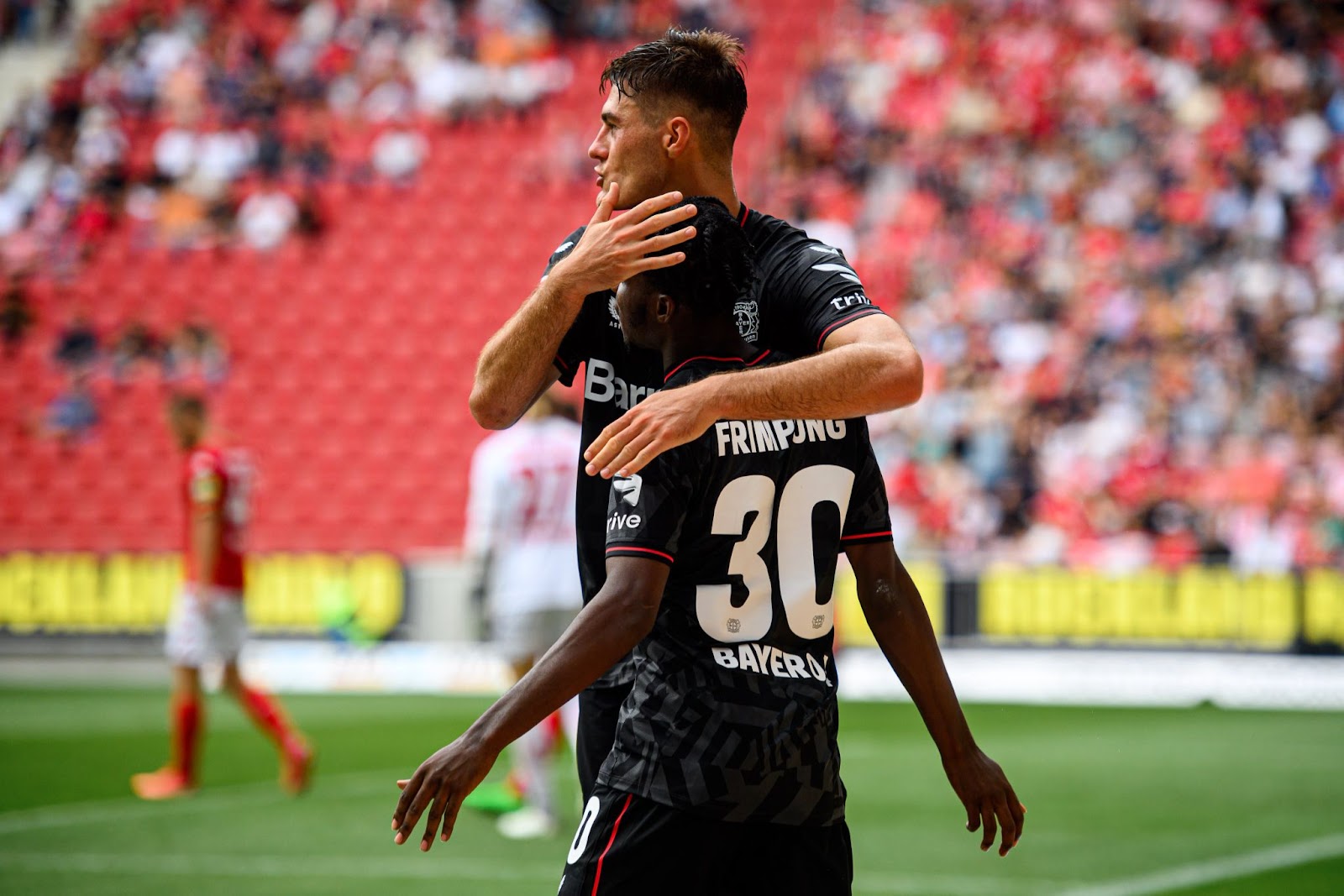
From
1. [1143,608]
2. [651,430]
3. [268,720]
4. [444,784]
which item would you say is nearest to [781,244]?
[651,430]

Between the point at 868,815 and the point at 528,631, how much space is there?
209 cm

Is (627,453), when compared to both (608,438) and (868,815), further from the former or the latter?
(868,815)

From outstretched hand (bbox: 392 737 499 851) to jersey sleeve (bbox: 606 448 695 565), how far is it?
433 millimetres

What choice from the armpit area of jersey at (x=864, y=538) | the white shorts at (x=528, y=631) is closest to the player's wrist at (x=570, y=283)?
the armpit area of jersey at (x=864, y=538)

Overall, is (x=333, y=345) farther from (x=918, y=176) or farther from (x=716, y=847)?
(x=716, y=847)

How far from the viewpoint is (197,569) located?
31.7 feet

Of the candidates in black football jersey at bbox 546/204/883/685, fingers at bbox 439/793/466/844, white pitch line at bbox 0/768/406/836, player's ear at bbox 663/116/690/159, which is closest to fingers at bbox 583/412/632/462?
black football jersey at bbox 546/204/883/685

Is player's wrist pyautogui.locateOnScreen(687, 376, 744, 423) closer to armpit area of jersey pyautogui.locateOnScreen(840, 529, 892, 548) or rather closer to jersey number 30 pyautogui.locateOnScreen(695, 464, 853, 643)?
jersey number 30 pyautogui.locateOnScreen(695, 464, 853, 643)

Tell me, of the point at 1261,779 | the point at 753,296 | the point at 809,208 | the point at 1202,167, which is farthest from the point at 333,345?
the point at 753,296

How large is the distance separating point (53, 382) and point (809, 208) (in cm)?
1055

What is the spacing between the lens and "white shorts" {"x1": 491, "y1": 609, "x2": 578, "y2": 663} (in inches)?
345

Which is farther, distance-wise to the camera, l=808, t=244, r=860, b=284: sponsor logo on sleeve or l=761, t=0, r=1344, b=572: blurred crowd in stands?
l=761, t=0, r=1344, b=572: blurred crowd in stands

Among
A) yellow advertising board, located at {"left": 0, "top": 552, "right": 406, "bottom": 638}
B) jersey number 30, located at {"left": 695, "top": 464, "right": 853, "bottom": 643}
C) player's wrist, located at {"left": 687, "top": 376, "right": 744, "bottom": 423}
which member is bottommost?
yellow advertising board, located at {"left": 0, "top": 552, "right": 406, "bottom": 638}

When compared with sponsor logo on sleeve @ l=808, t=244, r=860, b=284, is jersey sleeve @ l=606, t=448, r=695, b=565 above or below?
below
